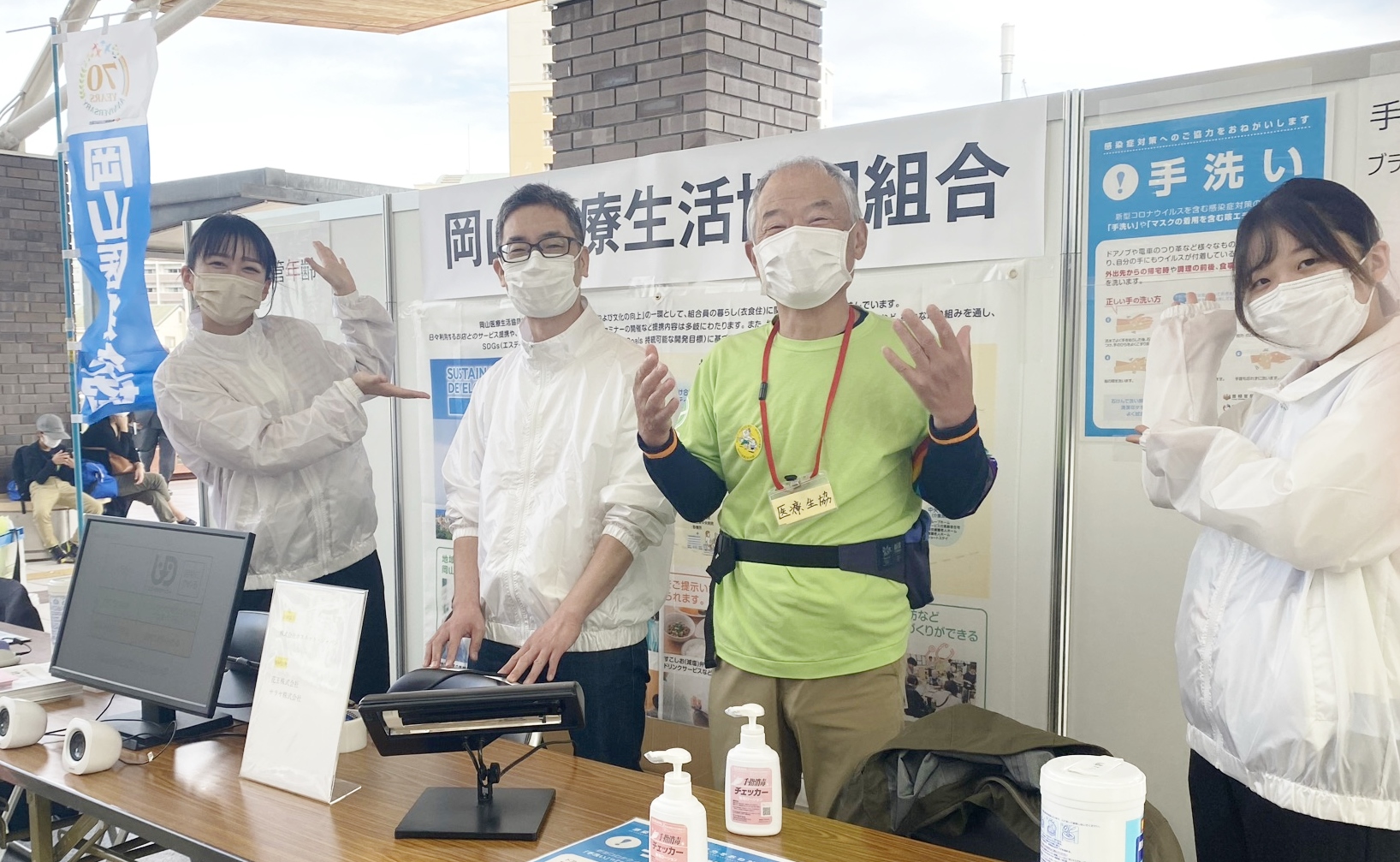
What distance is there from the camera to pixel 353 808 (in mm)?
1675

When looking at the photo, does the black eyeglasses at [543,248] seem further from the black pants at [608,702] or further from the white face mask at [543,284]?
the black pants at [608,702]

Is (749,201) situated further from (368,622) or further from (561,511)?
(368,622)

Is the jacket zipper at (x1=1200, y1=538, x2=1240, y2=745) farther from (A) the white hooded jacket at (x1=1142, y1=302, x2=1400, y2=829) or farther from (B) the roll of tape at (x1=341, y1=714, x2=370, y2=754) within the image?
(B) the roll of tape at (x1=341, y1=714, x2=370, y2=754)

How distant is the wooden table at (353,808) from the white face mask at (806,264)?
1034 millimetres

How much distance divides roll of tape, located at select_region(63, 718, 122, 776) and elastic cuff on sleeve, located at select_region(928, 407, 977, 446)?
5.25 ft

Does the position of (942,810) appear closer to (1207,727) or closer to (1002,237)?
(1207,727)

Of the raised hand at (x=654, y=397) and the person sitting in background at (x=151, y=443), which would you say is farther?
the person sitting in background at (x=151, y=443)

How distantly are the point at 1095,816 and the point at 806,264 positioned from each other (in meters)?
1.37

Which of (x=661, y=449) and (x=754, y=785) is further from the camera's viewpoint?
(x=661, y=449)

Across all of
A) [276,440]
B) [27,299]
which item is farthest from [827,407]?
[27,299]

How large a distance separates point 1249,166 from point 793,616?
4.23 feet

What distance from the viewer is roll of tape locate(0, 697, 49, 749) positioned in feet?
6.60

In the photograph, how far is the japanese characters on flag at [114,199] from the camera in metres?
3.86

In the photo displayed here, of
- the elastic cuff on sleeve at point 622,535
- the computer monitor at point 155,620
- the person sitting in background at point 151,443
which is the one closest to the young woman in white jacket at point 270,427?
the computer monitor at point 155,620
